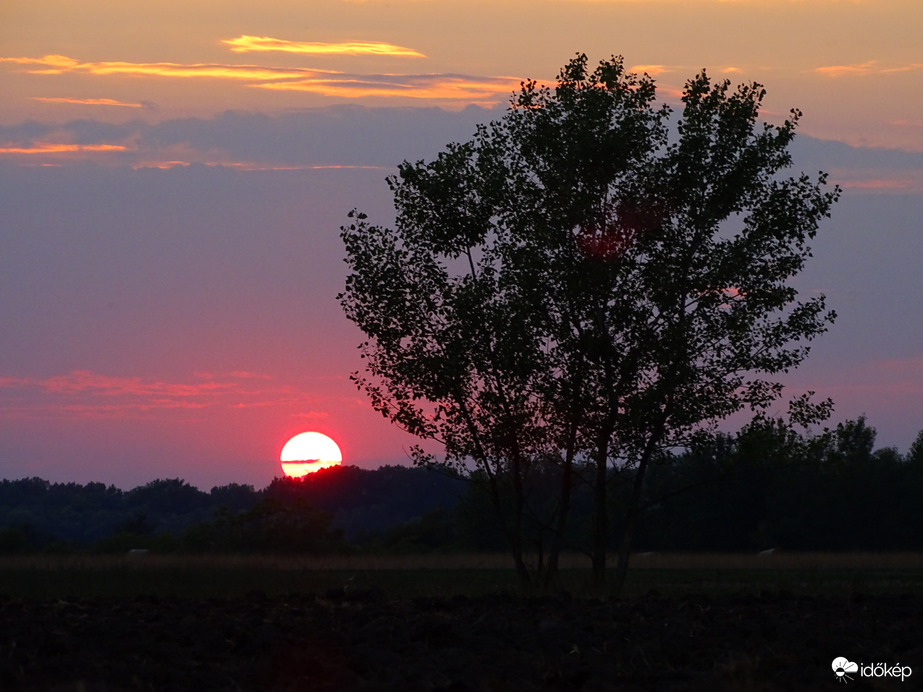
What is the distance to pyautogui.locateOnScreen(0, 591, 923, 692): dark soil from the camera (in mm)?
14547

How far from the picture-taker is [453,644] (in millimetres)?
18453

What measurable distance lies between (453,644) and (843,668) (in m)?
6.08

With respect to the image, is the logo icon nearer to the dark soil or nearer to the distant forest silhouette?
the dark soil

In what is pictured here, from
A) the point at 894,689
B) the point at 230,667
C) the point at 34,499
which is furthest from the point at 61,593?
the point at 34,499

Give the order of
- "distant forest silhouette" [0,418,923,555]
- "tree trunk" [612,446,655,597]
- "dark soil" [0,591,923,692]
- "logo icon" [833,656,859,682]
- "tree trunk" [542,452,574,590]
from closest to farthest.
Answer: "dark soil" [0,591,923,692], "logo icon" [833,656,859,682], "tree trunk" [612,446,655,597], "tree trunk" [542,452,574,590], "distant forest silhouette" [0,418,923,555]

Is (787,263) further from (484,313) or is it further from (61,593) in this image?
(61,593)

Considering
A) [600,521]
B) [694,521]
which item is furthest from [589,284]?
[694,521]

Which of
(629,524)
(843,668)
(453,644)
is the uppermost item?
(629,524)

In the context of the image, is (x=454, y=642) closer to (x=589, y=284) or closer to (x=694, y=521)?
(x=589, y=284)

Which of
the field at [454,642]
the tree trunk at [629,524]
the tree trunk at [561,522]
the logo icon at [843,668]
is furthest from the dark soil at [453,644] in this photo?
the tree trunk at [561,522]

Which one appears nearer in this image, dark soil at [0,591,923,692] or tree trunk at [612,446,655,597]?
dark soil at [0,591,923,692]

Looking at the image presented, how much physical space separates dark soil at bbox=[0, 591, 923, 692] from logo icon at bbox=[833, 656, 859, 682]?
15cm

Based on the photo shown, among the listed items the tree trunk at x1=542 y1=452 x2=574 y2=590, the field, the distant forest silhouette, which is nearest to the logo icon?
the field

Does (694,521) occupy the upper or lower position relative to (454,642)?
upper
